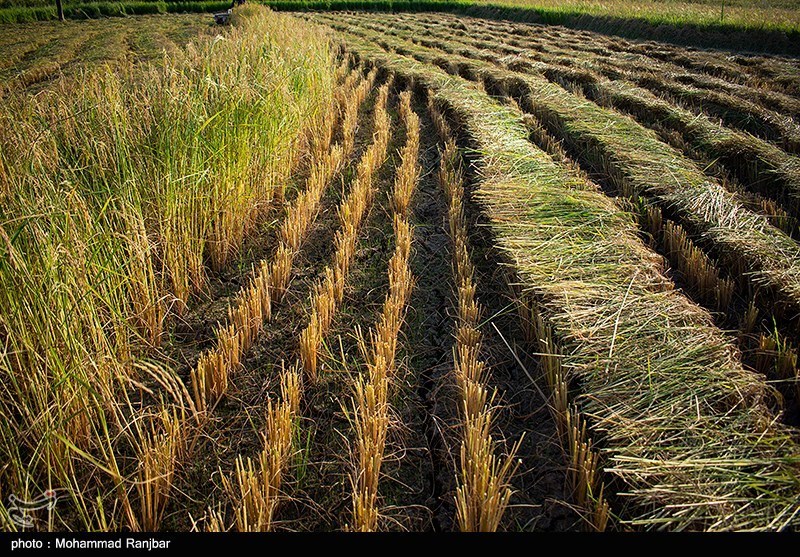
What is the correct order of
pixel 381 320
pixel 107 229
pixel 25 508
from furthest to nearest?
pixel 381 320, pixel 107 229, pixel 25 508

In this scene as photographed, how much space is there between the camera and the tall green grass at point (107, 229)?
1.79 m

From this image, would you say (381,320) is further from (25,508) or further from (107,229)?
(25,508)

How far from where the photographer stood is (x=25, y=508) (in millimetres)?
1596

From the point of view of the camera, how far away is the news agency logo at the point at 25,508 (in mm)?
1560

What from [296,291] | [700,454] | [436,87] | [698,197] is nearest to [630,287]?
[700,454]

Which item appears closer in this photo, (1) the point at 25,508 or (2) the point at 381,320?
(1) the point at 25,508

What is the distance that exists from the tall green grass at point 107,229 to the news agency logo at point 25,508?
4 centimetres

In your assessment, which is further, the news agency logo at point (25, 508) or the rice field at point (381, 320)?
the rice field at point (381, 320)

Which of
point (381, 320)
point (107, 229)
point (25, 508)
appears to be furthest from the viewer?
point (381, 320)

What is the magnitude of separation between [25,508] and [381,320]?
1.58 m

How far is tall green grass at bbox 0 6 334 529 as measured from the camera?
5.89ft

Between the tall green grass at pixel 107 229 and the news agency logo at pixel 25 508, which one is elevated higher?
the tall green grass at pixel 107 229

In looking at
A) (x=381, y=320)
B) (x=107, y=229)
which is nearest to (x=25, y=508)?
(x=107, y=229)

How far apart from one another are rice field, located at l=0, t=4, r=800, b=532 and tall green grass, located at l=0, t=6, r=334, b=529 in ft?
0.07
